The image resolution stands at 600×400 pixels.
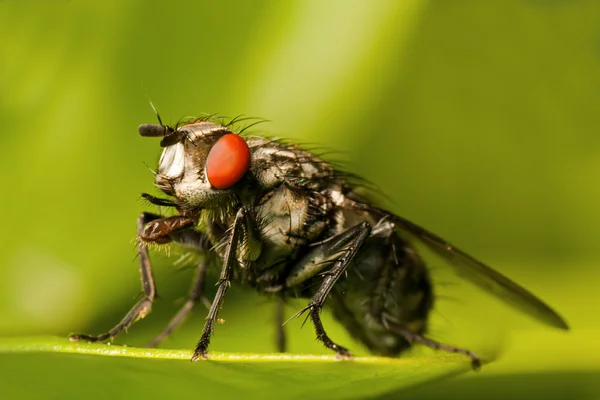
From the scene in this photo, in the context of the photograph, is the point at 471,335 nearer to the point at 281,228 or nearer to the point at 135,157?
the point at 281,228

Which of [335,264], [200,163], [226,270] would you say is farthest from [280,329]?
[200,163]

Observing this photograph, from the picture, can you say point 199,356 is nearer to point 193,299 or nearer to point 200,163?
point 200,163

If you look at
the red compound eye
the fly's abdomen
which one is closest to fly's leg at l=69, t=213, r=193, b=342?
the red compound eye

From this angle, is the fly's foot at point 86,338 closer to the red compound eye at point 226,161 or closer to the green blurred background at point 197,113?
the green blurred background at point 197,113

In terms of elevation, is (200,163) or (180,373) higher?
(200,163)

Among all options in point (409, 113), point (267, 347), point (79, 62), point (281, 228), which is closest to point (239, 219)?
point (281, 228)

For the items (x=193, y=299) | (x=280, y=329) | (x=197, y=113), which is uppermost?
(x=197, y=113)

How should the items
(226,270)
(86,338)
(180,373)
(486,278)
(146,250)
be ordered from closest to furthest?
(180,373)
(226,270)
(86,338)
(146,250)
(486,278)

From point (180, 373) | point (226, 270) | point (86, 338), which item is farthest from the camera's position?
point (86, 338)
